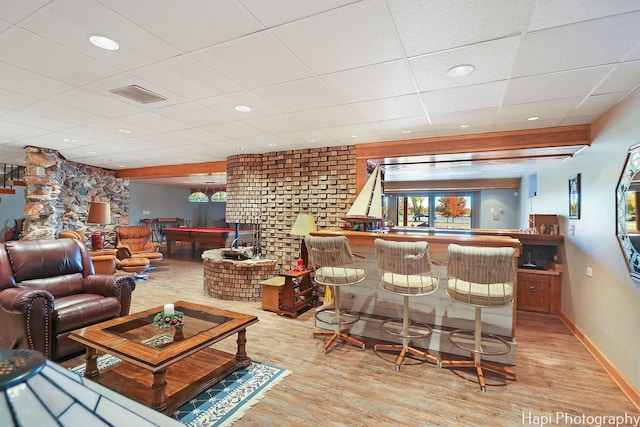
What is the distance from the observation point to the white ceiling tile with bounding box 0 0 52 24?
174cm

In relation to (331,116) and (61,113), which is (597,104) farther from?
(61,113)

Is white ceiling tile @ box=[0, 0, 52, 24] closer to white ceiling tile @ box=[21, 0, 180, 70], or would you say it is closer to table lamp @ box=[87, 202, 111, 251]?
white ceiling tile @ box=[21, 0, 180, 70]

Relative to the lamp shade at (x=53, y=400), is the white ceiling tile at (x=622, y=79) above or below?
above

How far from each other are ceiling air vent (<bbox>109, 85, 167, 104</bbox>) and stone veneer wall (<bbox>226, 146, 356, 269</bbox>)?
2.52m

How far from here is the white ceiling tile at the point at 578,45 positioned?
1.83m

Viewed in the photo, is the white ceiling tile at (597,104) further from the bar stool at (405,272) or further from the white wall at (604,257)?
the bar stool at (405,272)

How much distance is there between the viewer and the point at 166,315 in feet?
8.80

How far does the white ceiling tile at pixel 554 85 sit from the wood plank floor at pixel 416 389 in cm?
246

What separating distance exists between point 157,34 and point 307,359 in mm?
2879

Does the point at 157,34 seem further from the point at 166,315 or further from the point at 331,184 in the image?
the point at 331,184

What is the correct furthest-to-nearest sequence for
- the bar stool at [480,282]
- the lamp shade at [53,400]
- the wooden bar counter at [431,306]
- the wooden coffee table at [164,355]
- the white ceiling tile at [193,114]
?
the white ceiling tile at [193,114]
the wooden bar counter at [431,306]
the bar stool at [480,282]
the wooden coffee table at [164,355]
the lamp shade at [53,400]

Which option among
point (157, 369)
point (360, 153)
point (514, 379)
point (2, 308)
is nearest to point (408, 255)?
point (514, 379)

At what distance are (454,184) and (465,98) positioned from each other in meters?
6.35

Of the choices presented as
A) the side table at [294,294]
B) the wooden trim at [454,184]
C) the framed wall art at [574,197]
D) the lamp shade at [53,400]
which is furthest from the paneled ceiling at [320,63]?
the wooden trim at [454,184]
